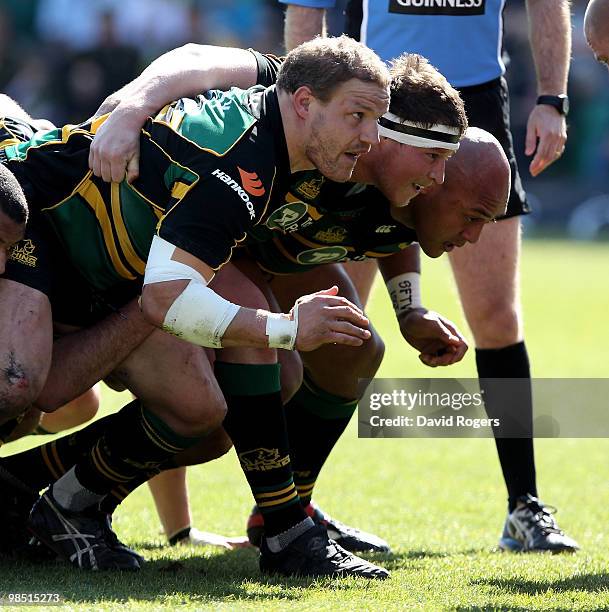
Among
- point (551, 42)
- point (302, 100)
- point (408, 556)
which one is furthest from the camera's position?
point (551, 42)

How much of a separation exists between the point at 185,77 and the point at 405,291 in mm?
1219

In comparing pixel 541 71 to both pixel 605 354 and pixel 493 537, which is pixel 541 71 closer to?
pixel 493 537

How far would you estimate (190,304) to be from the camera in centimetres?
367

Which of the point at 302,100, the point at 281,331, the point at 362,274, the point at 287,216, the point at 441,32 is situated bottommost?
the point at 362,274

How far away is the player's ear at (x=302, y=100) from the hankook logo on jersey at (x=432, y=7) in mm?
1617

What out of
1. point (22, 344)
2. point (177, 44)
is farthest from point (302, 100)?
point (177, 44)

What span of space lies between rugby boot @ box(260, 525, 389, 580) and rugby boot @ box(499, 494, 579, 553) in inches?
36.6

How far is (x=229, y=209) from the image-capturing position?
3.70 m

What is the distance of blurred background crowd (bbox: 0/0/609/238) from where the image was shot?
774 inches

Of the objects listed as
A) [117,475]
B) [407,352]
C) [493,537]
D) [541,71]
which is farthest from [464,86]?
[407,352]

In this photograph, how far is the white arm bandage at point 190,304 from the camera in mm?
3664

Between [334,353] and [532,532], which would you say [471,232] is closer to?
[334,353]

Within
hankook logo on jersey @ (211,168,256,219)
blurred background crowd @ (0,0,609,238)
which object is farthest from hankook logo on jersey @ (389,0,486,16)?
blurred background crowd @ (0,0,609,238)

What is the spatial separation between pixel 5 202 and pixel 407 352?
671 cm
